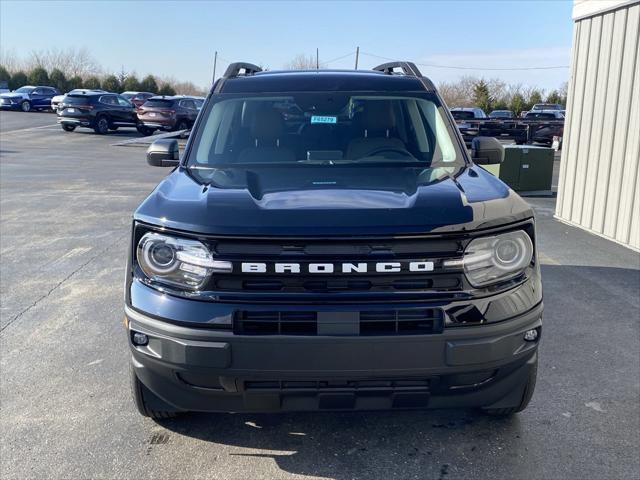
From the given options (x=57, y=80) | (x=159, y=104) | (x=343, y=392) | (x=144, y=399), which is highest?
(x=57, y=80)

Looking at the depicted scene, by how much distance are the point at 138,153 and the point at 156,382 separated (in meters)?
18.5

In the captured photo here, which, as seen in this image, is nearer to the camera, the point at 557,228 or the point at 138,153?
the point at 557,228

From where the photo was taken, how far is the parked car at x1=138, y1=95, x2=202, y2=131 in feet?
88.7

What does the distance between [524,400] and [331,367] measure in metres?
1.20

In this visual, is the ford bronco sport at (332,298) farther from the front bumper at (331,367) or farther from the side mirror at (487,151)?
the side mirror at (487,151)

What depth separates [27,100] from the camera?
40.4m

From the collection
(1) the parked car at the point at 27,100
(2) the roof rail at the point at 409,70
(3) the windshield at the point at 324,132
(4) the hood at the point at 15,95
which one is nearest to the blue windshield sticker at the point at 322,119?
(3) the windshield at the point at 324,132

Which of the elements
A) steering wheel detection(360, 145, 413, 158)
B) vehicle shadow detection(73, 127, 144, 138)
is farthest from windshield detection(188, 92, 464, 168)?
vehicle shadow detection(73, 127, 144, 138)

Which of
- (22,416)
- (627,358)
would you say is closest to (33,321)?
(22,416)

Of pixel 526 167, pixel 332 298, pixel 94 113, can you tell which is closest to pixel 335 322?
pixel 332 298

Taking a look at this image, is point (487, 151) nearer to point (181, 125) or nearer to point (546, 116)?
point (546, 116)

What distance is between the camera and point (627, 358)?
164 inches

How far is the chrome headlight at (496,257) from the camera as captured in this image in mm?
2533

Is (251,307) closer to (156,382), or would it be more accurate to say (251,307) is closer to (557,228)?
(156,382)
